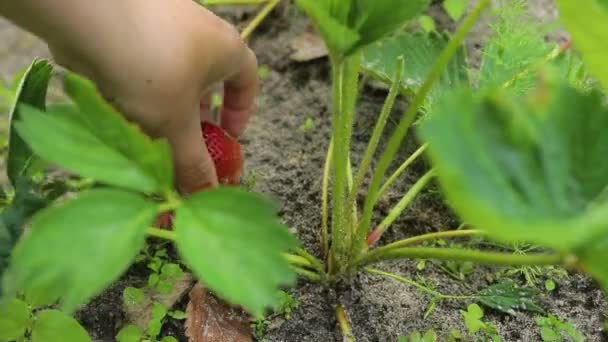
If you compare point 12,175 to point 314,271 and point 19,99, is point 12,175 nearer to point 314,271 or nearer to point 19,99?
point 19,99

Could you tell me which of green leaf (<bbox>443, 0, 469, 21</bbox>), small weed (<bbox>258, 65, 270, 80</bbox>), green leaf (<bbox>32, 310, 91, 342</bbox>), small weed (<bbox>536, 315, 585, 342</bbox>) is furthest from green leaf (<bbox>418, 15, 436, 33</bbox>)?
green leaf (<bbox>32, 310, 91, 342</bbox>)

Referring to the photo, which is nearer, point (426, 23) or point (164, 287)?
point (164, 287)

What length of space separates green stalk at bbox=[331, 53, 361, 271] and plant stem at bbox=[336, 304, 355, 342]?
0.06 meters

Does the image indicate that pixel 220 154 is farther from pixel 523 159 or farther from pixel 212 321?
pixel 523 159

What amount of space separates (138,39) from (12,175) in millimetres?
216

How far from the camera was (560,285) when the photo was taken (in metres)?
0.96

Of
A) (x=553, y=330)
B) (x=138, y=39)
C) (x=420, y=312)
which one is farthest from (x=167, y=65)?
(x=553, y=330)

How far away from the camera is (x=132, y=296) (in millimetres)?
910

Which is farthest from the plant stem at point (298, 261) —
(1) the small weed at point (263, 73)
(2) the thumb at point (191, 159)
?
(1) the small weed at point (263, 73)

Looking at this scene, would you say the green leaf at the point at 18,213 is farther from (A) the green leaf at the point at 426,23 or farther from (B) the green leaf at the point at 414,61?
(A) the green leaf at the point at 426,23

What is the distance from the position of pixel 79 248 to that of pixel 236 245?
0.11m

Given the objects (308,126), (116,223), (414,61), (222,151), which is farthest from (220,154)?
(116,223)

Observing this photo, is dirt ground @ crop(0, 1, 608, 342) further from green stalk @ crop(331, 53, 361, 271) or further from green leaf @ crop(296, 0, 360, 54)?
green leaf @ crop(296, 0, 360, 54)

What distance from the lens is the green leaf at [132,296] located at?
91 cm
